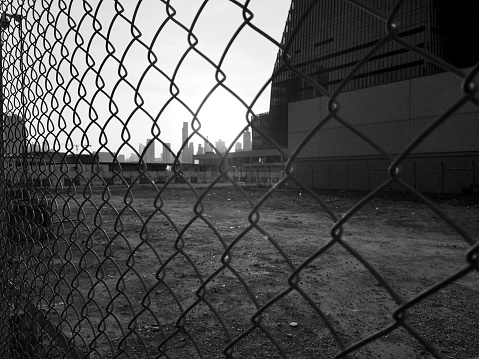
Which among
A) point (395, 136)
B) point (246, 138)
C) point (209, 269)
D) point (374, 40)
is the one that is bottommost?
point (209, 269)

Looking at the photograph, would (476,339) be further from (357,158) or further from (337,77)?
(337,77)

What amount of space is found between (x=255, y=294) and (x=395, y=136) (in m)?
24.7

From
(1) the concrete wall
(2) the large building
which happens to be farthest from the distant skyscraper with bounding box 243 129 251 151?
(1) the concrete wall

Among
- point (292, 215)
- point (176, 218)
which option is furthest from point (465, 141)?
point (176, 218)

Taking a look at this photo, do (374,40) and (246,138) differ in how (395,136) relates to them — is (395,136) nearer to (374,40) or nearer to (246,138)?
(374,40)

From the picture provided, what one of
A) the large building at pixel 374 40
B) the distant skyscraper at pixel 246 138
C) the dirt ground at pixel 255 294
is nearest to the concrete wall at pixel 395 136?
the large building at pixel 374 40

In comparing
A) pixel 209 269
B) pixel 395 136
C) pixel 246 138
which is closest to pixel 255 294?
pixel 209 269

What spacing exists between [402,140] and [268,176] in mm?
19516

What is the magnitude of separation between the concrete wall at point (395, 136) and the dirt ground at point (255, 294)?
1655 cm

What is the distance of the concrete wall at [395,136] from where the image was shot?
23.3 m

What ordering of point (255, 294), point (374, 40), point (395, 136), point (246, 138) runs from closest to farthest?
point (255, 294) < point (246, 138) < point (395, 136) < point (374, 40)

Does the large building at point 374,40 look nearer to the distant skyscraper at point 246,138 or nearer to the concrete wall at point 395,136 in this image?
A: the concrete wall at point 395,136

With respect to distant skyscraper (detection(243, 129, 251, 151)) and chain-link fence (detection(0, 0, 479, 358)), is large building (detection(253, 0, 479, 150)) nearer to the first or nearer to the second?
distant skyscraper (detection(243, 129, 251, 151))

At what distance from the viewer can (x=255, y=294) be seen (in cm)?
493
